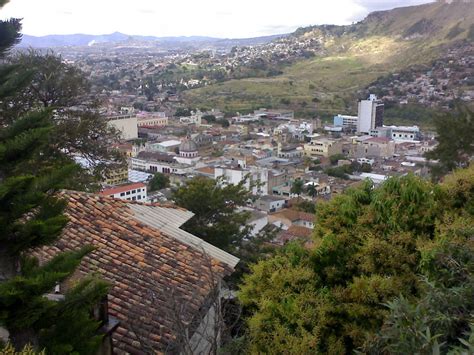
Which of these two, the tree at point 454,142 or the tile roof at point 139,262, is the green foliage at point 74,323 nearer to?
the tile roof at point 139,262

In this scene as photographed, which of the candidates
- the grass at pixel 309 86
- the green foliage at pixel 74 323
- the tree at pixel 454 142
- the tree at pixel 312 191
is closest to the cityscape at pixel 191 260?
the green foliage at pixel 74 323

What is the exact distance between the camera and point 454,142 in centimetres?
1631

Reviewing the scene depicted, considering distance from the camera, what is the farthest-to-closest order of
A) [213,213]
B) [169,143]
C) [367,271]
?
1. [169,143]
2. [213,213]
3. [367,271]

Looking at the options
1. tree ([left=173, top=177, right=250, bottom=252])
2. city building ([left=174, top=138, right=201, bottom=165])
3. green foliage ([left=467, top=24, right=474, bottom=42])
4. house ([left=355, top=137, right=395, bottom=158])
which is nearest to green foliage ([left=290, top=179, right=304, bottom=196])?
city building ([left=174, top=138, right=201, bottom=165])

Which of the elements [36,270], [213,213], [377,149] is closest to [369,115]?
[377,149]

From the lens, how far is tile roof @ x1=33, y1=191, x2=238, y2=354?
4477 mm

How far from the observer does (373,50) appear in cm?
11062

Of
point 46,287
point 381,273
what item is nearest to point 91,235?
point 46,287

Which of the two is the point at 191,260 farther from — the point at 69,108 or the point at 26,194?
the point at 69,108

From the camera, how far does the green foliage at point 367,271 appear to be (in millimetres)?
4164

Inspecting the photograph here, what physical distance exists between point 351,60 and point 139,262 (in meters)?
103

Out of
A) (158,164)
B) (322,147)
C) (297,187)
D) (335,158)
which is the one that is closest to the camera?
(297,187)

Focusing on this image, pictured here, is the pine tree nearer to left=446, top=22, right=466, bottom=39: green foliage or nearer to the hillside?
the hillside

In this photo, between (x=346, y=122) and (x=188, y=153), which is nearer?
(x=188, y=153)
